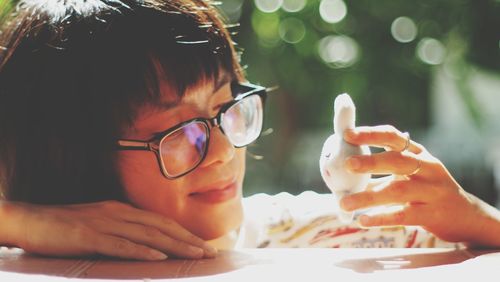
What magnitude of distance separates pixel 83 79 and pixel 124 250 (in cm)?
26

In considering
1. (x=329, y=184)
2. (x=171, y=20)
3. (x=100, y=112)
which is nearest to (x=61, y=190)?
(x=100, y=112)

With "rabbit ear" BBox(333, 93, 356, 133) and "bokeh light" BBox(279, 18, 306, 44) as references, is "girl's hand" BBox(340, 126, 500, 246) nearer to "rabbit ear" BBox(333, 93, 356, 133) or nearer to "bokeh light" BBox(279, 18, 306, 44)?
"rabbit ear" BBox(333, 93, 356, 133)

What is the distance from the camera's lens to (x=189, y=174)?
87 cm

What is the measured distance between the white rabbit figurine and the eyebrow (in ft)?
0.82

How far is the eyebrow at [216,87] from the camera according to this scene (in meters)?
0.85

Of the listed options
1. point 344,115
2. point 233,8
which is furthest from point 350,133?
point 233,8

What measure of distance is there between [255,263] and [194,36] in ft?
1.18

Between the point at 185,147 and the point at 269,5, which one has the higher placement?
the point at 269,5

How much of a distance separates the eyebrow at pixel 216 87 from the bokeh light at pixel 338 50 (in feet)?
4.23

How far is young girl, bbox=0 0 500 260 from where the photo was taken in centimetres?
77

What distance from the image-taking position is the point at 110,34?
85cm

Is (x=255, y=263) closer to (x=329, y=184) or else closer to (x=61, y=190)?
(x=329, y=184)

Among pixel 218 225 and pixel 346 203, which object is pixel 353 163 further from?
pixel 218 225

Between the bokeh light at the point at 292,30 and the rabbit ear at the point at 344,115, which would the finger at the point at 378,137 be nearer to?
the rabbit ear at the point at 344,115
